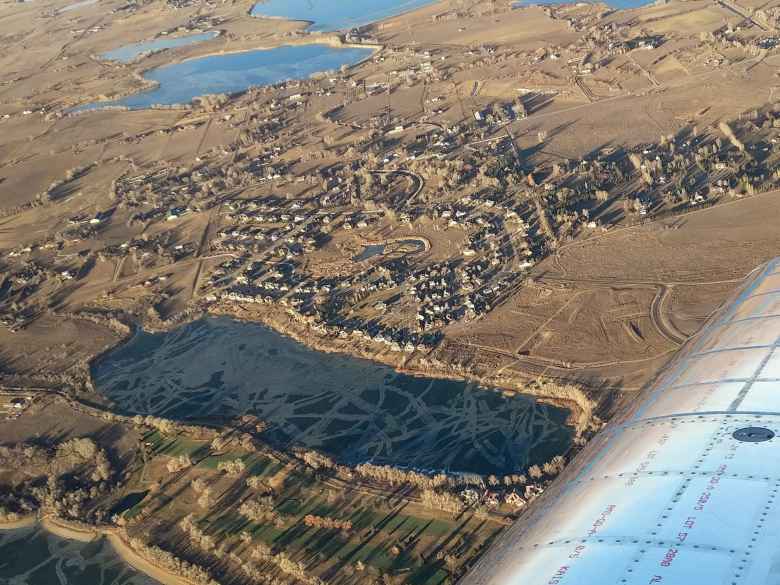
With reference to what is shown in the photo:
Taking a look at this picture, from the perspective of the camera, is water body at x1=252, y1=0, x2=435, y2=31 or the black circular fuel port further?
water body at x1=252, y1=0, x2=435, y2=31

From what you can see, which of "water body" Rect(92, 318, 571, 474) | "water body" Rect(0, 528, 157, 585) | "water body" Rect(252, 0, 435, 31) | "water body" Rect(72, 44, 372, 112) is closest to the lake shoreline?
"water body" Rect(0, 528, 157, 585)

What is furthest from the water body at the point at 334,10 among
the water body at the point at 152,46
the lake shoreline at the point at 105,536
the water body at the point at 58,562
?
the water body at the point at 58,562

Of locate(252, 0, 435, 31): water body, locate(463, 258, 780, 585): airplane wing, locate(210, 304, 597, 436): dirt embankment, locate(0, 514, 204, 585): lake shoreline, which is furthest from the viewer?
locate(252, 0, 435, 31): water body

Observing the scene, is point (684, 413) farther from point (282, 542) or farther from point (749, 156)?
point (749, 156)

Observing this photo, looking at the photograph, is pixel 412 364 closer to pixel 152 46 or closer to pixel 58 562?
pixel 58 562

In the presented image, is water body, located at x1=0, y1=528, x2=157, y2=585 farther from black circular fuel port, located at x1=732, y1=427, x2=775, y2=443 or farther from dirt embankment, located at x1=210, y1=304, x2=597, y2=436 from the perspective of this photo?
black circular fuel port, located at x1=732, y1=427, x2=775, y2=443
